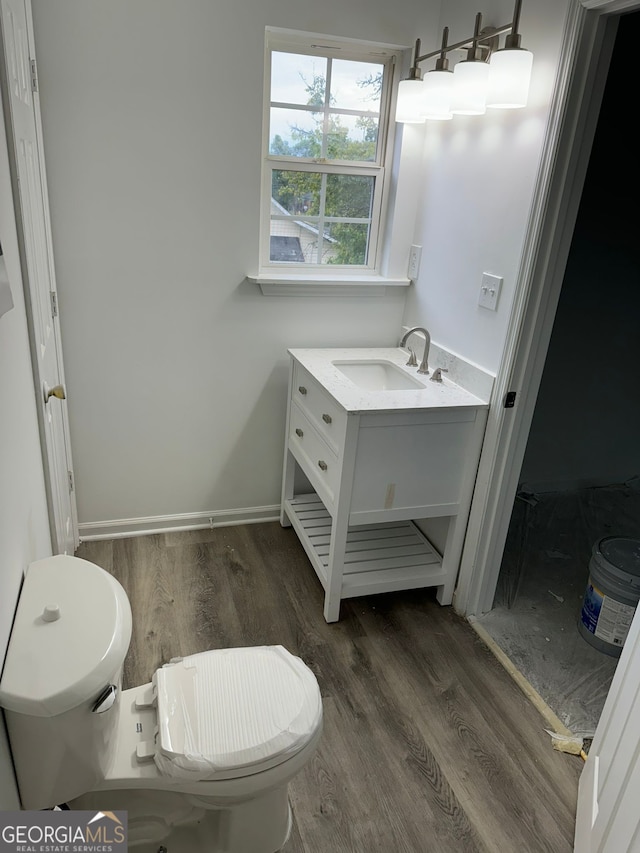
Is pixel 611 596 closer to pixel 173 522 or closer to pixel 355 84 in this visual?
pixel 173 522

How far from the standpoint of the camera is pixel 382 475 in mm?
2051

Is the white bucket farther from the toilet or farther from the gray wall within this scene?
the toilet

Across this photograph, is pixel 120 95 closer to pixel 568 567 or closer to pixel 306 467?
pixel 306 467

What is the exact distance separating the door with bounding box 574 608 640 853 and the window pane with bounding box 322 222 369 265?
1843 mm

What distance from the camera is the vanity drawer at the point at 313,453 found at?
2.11 meters

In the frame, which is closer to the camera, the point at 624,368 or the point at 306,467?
the point at 306,467

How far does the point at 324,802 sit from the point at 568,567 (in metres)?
1.54

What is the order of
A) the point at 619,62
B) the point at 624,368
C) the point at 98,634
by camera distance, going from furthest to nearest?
the point at 624,368, the point at 619,62, the point at 98,634

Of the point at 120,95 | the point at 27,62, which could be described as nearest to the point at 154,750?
the point at 27,62

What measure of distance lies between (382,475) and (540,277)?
814 mm

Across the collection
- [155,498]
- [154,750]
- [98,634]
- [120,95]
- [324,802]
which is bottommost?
[324,802]

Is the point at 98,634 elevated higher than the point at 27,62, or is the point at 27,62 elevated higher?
the point at 27,62

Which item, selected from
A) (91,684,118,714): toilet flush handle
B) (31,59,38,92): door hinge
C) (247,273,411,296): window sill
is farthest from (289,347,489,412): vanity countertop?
(31,59,38,92): door hinge

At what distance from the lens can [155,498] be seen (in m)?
2.63
